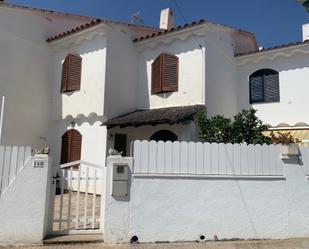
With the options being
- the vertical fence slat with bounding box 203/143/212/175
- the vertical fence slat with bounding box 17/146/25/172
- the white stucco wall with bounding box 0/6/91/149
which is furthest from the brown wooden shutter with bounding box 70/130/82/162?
the vertical fence slat with bounding box 203/143/212/175

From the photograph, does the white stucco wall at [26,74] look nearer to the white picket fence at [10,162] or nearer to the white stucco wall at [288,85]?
the white picket fence at [10,162]

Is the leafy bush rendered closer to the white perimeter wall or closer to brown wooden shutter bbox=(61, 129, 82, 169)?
the white perimeter wall

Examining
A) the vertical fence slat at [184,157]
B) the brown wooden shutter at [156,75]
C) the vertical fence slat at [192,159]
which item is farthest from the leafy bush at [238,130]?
the brown wooden shutter at [156,75]

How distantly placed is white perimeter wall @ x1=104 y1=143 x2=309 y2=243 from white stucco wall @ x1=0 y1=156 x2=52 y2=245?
2620 mm

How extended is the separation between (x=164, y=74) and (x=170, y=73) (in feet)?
1.77

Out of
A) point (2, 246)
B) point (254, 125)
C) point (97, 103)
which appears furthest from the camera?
point (97, 103)

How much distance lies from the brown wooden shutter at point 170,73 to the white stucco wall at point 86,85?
4.96 metres

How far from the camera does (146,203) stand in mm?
13445

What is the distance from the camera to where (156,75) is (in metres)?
27.1

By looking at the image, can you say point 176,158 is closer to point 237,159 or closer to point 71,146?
point 237,159

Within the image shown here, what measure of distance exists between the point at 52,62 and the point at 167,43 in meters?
11.1

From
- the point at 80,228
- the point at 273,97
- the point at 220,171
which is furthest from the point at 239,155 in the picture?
the point at 273,97

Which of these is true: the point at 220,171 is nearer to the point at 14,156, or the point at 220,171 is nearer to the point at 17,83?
the point at 14,156

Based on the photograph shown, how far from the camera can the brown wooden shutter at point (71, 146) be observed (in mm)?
27469
